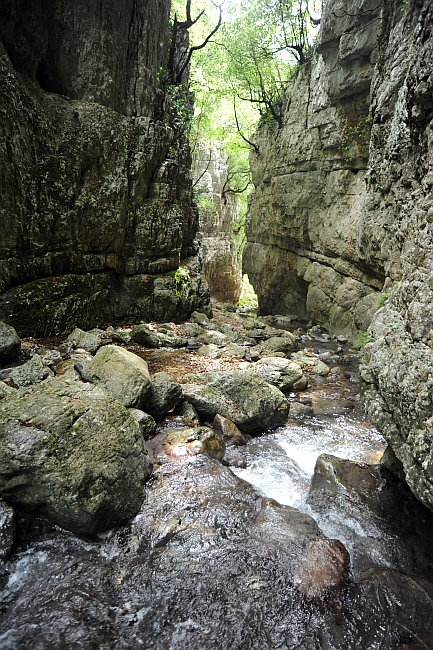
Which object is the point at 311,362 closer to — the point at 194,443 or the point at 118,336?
the point at 118,336

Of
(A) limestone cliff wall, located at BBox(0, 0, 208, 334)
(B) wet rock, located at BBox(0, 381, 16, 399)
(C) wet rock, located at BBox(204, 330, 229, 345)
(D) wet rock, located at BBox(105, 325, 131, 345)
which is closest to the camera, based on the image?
(B) wet rock, located at BBox(0, 381, 16, 399)

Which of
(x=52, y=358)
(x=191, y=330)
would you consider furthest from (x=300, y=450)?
(x=191, y=330)

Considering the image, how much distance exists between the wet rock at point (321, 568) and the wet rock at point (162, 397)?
9.17 feet

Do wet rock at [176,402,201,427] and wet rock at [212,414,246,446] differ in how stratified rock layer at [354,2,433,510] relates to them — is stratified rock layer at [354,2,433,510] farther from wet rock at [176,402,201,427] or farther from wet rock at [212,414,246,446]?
wet rock at [176,402,201,427]

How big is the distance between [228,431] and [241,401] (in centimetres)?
59

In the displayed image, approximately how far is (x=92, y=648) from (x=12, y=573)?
97 centimetres

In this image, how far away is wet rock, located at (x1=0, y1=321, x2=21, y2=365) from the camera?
629 centimetres

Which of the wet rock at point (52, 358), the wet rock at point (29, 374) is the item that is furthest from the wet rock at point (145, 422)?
the wet rock at point (52, 358)

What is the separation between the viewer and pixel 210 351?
29.3 ft

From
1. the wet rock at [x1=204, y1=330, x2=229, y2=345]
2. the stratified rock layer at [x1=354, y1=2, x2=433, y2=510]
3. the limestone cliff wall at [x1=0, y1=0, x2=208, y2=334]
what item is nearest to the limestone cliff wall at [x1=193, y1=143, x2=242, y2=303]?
the limestone cliff wall at [x1=0, y1=0, x2=208, y2=334]

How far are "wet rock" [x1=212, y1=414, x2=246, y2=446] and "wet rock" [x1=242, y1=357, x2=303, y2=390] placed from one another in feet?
6.23

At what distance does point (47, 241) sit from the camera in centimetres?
879

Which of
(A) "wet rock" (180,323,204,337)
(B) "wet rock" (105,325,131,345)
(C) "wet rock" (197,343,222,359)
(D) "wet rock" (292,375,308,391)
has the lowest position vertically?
(A) "wet rock" (180,323,204,337)

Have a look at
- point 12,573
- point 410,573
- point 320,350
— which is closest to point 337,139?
point 320,350
